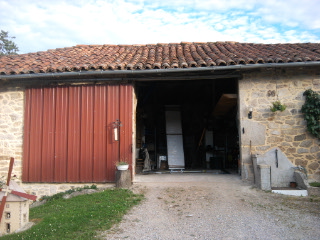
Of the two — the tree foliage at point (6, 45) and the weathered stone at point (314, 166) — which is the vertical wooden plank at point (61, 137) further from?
the tree foliage at point (6, 45)

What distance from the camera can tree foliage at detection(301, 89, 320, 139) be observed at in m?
6.69

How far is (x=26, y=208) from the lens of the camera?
4770 millimetres

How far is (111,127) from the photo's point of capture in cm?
724

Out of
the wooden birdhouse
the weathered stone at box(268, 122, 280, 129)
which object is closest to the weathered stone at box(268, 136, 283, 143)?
the weathered stone at box(268, 122, 280, 129)

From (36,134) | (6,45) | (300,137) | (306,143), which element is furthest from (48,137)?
(6,45)

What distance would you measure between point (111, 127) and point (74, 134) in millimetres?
1018

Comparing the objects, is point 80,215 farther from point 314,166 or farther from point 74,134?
point 314,166

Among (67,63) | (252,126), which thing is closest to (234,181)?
(252,126)

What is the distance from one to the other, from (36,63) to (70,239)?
5424 millimetres

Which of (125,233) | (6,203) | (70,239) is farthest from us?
(6,203)

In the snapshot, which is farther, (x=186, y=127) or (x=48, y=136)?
(x=186, y=127)

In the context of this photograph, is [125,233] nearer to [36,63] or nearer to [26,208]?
[26,208]

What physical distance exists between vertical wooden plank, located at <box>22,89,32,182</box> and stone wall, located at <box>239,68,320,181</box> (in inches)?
221

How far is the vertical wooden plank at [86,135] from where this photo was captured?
7.13 m
